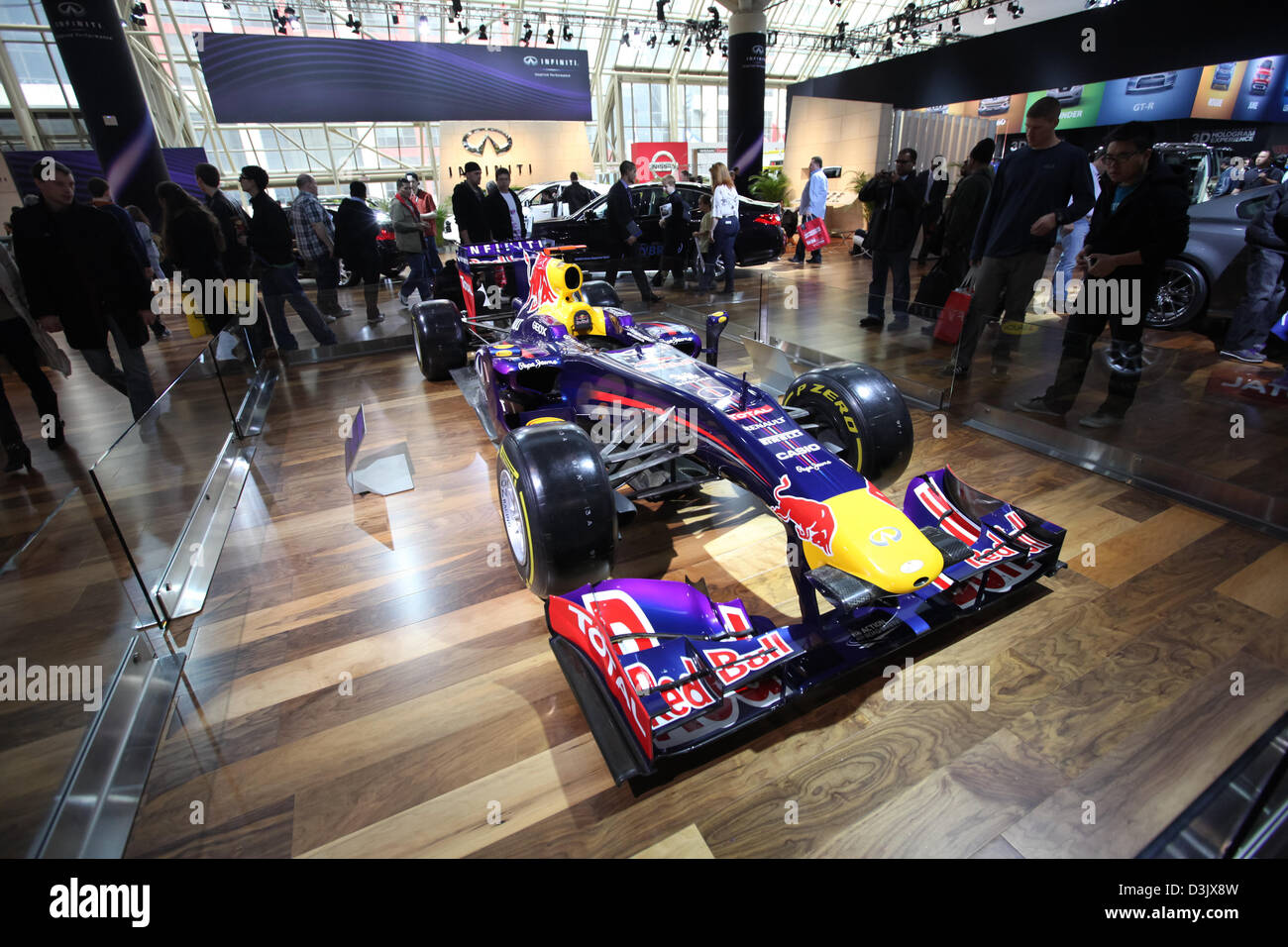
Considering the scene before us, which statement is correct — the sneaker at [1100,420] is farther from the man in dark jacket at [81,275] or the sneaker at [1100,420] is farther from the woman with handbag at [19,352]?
the woman with handbag at [19,352]

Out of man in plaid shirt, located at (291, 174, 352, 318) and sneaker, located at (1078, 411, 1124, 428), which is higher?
man in plaid shirt, located at (291, 174, 352, 318)

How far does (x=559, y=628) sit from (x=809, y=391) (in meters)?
1.88

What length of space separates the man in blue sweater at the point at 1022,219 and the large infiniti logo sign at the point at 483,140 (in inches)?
609

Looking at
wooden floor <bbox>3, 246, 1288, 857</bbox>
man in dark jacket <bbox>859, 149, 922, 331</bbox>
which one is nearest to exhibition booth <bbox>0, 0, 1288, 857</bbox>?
wooden floor <bbox>3, 246, 1288, 857</bbox>

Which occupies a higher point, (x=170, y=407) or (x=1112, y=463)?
(x=170, y=407)

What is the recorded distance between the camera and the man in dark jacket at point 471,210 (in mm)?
7293

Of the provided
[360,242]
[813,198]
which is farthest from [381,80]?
[813,198]

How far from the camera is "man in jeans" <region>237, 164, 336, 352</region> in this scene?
19.9 feet

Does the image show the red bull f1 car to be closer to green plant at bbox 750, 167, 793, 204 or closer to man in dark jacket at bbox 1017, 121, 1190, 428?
man in dark jacket at bbox 1017, 121, 1190, 428

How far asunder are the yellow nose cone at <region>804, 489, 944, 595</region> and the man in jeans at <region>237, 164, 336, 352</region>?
648 centimetres

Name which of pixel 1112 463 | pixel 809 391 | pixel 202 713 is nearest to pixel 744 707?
pixel 809 391

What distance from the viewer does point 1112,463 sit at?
3838mm

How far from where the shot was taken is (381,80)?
14.9m
